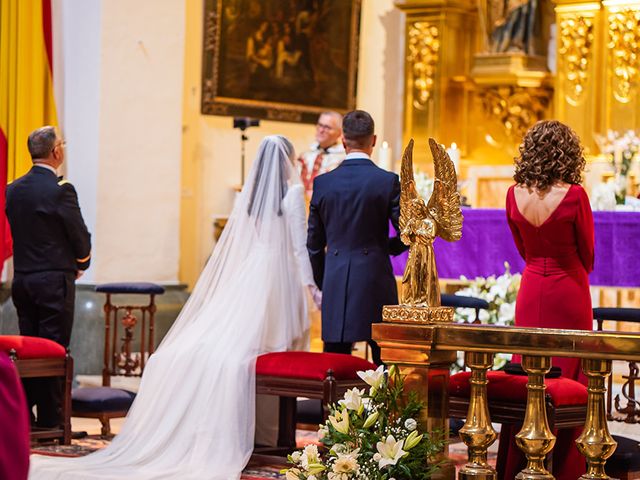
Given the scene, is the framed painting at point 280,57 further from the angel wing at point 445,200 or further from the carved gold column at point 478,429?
the carved gold column at point 478,429

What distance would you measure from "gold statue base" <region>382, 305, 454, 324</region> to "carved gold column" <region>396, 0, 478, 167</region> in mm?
8017

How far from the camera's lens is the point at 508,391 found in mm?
4645

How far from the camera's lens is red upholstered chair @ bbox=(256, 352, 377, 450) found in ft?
19.6

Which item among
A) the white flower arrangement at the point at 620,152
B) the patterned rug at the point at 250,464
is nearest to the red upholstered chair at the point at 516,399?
the patterned rug at the point at 250,464

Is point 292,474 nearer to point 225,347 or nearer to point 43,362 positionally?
point 225,347

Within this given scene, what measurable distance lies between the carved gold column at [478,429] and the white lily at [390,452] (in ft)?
0.70

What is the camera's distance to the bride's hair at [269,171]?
6.94 meters

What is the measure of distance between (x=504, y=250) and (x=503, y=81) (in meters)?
3.96

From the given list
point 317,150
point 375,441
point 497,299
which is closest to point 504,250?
point 497,299

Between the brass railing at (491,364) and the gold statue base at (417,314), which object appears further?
the gold statue base at (417,314)

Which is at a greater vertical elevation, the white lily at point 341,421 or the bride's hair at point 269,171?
the bride's hair at point 269,171

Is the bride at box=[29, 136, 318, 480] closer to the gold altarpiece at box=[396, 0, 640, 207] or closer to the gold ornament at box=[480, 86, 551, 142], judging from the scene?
the gold altarpiece at box=[396, 0, 640, 207]

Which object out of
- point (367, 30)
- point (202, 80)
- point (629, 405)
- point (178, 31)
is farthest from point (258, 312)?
point (367, 30)

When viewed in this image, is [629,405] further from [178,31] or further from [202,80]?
[202,80]
